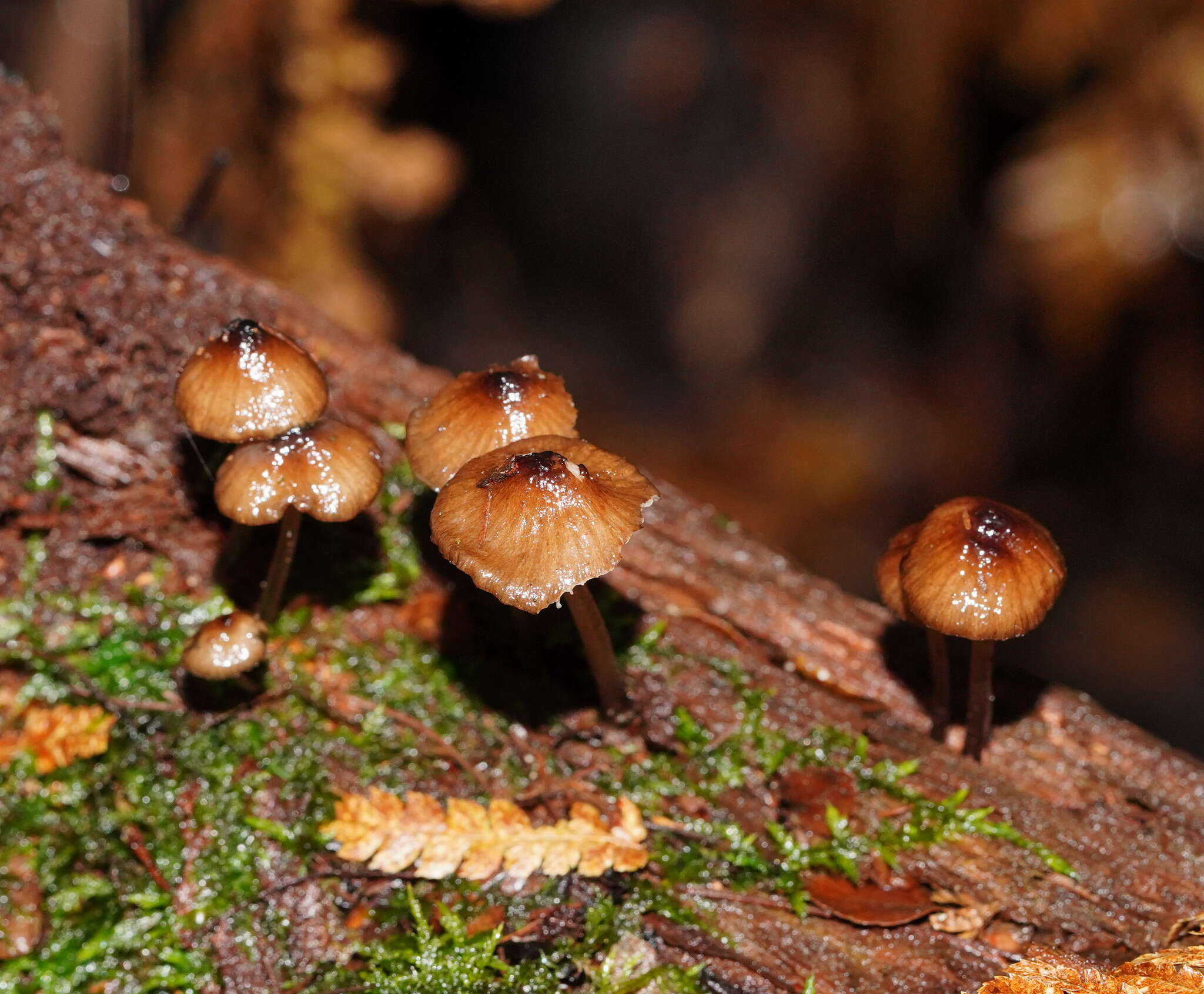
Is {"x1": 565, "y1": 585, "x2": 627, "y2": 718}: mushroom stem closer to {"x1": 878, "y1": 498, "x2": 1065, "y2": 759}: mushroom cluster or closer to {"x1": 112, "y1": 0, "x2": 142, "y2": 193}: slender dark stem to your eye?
{"x1": 878, "y1": 498, "x2": 1065, "y2": 759}: mushroom cluster

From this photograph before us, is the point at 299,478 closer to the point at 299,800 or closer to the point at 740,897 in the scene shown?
the point at 299,800

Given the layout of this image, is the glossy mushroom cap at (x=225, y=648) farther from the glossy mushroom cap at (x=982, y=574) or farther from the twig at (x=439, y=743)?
the glossy mushroom cap at (x=982, y=574)

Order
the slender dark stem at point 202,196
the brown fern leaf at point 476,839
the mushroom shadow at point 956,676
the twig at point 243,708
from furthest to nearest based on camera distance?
the slender dark stem at point 202,196
the mushroom shadow at point 956,676
the twig at point 243,708
the brown fern leaf at point 476,839

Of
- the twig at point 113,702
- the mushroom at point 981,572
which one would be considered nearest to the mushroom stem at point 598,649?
the mushroom at point 981,572

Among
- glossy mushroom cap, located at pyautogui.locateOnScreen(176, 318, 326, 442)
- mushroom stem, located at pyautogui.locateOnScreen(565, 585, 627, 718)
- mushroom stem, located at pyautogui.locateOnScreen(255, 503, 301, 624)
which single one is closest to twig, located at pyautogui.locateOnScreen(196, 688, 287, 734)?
mushroom stem, located at pyautogui.locateOnScreen(255, 503, 301, 624)

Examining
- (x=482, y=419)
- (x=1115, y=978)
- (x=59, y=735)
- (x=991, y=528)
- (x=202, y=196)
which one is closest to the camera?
(x=1115, y=978)

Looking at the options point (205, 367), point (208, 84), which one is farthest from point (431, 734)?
point (208, 84)

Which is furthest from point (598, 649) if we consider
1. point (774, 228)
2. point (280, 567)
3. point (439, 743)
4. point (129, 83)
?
point (774, 228)
